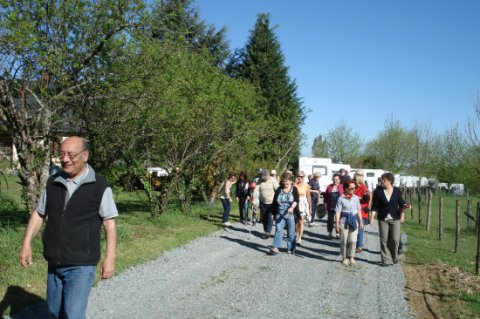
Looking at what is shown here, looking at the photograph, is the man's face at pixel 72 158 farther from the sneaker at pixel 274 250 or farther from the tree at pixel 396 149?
the tree at pixel 396 149

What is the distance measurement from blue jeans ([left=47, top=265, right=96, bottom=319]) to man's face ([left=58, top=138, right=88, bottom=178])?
2.59ft

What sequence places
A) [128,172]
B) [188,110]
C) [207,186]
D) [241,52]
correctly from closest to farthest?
[128,172]
[188,110]
[207,186]
[241,52]

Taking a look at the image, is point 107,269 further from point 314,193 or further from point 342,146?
point 342,146

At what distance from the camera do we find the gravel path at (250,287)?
6.31 m

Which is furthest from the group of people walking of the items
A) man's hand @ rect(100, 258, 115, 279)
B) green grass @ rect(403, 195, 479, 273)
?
man's hand @ rect(100, 258, 115, 279)

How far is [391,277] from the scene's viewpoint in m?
8.62

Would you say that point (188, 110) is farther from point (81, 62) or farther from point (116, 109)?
point (81, 62)

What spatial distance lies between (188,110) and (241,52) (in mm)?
23101

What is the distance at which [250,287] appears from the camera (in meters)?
7.57

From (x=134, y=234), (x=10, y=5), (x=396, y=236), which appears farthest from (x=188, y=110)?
(x=396, y=236)

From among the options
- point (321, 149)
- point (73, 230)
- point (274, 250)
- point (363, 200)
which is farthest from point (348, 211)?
point (321, 149)

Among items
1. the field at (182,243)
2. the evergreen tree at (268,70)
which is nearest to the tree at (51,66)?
the field at (182,243)

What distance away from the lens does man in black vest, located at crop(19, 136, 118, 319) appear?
13.1ft

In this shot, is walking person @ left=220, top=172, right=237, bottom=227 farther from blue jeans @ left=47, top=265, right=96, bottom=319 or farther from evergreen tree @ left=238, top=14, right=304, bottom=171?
evergreen tree @ left=238, top=14, right=304, bottom=171
